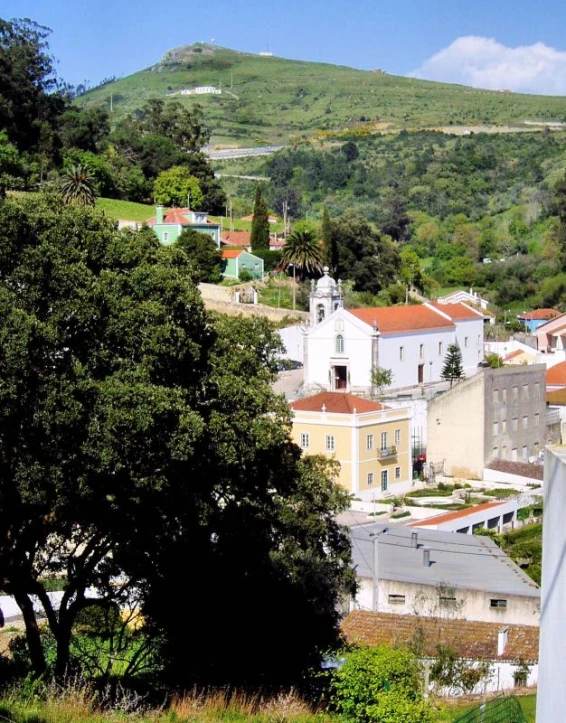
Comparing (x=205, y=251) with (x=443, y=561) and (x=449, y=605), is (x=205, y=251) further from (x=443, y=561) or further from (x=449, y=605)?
(x=449, y=605)

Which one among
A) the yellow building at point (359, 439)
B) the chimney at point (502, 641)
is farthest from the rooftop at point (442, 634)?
the yellow building at point (359, 439)

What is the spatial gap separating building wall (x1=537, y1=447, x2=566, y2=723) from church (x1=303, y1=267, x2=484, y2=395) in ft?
128

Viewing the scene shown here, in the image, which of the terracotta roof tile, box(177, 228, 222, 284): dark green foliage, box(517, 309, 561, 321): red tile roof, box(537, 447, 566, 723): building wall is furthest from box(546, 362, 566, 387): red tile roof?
box(537, 447, 566, 723): building wall

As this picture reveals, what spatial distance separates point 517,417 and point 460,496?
21.8ft

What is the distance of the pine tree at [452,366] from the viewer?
48.8 meters

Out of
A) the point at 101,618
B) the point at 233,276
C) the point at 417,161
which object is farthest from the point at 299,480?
the point at 417,161

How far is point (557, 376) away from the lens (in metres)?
49.4

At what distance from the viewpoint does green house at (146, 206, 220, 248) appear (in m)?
60.8

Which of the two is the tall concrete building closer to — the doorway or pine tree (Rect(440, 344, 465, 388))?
the doorway

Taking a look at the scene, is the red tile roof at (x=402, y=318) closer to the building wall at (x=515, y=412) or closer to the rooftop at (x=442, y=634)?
the building wall at (x=515, y=412)

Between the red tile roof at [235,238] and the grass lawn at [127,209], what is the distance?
154 inches

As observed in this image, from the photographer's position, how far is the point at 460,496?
118 feet

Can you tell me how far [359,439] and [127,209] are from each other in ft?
107

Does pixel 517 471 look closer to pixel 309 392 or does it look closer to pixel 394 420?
pixel 394 420
